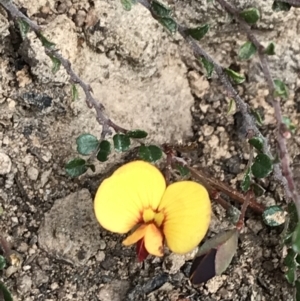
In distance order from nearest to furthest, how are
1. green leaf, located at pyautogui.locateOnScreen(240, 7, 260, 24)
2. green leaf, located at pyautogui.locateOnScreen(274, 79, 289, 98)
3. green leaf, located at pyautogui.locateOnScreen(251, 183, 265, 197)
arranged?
green leaf, located at pyautogui.locateOnScreen(274, 79, 289, 98) < green leaf, located at pyautogui.locateOnScreen(240, 7, 260, 24) < green leaf, located at pyautogui.locateOnScreen(251, 183, 265, 197)

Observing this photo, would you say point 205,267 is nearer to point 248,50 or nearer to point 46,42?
point 248,50

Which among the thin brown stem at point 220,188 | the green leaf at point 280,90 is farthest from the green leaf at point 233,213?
the green leaf at point 280,90

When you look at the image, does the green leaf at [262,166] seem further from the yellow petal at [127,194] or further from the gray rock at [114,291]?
the gray rock at [114,291]

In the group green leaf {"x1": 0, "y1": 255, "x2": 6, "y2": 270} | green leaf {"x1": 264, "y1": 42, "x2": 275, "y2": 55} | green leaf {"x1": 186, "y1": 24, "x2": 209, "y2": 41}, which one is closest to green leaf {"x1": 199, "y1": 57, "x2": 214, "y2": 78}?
green leaf {"x1": 186, "y1": 24, "x2": 209, "y2": 41}

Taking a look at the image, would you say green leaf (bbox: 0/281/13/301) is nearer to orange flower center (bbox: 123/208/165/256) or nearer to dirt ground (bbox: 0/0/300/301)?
dirt ground (bbox: 0/0/300/301)

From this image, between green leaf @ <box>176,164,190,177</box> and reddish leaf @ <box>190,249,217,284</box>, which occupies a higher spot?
green leaf @ <box>176,164,190,177</box>
